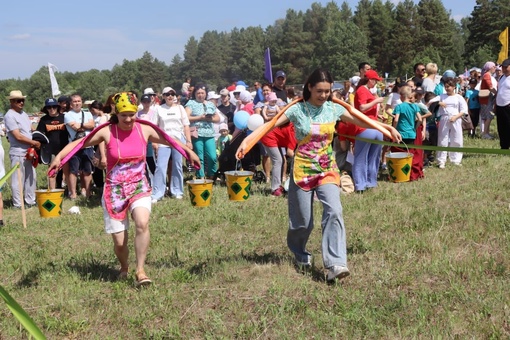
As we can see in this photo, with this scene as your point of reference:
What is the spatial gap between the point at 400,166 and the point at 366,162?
70cm

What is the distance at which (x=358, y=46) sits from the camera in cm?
8281

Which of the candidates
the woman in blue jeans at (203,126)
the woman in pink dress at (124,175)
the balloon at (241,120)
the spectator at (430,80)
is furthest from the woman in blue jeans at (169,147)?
the spectator at (430,80)

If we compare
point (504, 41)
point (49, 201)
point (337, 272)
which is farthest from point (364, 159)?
point (504, 41)

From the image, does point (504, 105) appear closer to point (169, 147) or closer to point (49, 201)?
point (169, 147)

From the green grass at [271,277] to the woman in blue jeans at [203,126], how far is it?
2.76m

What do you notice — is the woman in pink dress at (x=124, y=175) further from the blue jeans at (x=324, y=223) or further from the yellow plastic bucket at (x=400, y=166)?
the yellow plastic bucket at (x=400, y=166)

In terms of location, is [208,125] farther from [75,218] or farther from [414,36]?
[414,36]

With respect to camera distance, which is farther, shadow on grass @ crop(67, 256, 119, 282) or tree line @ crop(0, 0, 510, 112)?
tree line @ crop(0, 0, 510, 112)

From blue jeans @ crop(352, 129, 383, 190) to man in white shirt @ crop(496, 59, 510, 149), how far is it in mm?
3393

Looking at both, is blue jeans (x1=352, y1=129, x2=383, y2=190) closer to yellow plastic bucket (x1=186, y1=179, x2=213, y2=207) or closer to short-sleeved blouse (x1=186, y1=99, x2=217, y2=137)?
yellow plastic bucket (x1=186, y1=179, x2=213, y2=207)

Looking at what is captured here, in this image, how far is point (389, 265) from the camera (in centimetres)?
568

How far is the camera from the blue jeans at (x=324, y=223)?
17.5ft

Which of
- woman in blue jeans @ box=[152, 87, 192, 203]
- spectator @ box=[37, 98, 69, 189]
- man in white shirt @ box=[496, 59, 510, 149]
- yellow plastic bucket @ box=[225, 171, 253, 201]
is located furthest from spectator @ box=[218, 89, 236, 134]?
yellow plastic bucket @ box=[225, 171, 253, 201]

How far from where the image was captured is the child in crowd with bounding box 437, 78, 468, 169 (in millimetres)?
11445
